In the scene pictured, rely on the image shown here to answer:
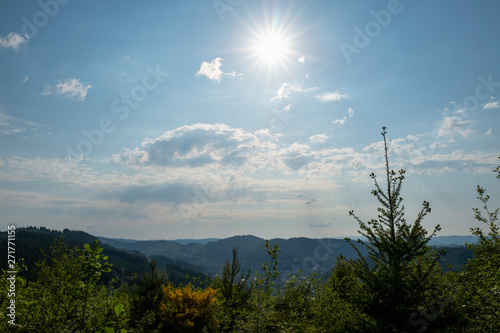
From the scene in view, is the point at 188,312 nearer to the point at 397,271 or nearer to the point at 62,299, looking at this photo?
the point at 62,299

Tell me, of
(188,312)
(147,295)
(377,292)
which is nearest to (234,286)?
(147,295)

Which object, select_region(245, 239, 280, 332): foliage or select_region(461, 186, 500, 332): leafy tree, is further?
select_region(245, 239, 280, 332): foliage

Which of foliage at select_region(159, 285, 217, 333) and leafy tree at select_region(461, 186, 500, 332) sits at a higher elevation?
leafy tree at select_region(461, 186, 500, 332)

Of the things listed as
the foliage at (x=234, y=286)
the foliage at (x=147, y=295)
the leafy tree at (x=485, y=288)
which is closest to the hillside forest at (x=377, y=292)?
the leafy tree at (x=485, y=288)

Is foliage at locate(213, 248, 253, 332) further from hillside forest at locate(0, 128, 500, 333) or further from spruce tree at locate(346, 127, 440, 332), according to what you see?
spruce tree at locate(346, 127, 440, 332)

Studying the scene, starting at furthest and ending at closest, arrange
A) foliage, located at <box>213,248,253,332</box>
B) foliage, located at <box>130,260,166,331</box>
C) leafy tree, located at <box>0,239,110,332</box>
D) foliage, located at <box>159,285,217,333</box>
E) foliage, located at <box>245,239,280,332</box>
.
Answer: foliage, located at <box>213,248,253,332</box>
foliage, located at <box>130,260,166,331</box>
foliage, located at <box>159,285,217,333</box>
foliage, located at <box>245,239,280,332</box>
leafy tree, located at <box>0,239,110,332</box>

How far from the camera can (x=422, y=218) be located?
7141 millimetres

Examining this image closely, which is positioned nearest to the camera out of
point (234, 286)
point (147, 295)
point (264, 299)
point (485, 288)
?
point (485, 288)

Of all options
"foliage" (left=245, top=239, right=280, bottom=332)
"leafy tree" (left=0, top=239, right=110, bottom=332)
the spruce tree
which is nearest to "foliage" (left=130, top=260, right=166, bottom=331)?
"leafy tree" (left=0, top=239, right=110, bottom=332)

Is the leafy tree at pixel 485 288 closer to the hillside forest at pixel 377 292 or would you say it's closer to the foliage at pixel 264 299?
the hillside forest at pixel 377 292

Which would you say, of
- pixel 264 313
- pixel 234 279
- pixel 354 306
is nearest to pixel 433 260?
pixel 354 306

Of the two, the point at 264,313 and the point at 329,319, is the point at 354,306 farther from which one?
the point at 264,313

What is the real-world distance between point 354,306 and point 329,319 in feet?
6.20

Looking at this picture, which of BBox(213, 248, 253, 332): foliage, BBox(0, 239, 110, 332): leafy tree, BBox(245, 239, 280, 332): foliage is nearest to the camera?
BBox(0, 239, 110, 332): leafy tree
